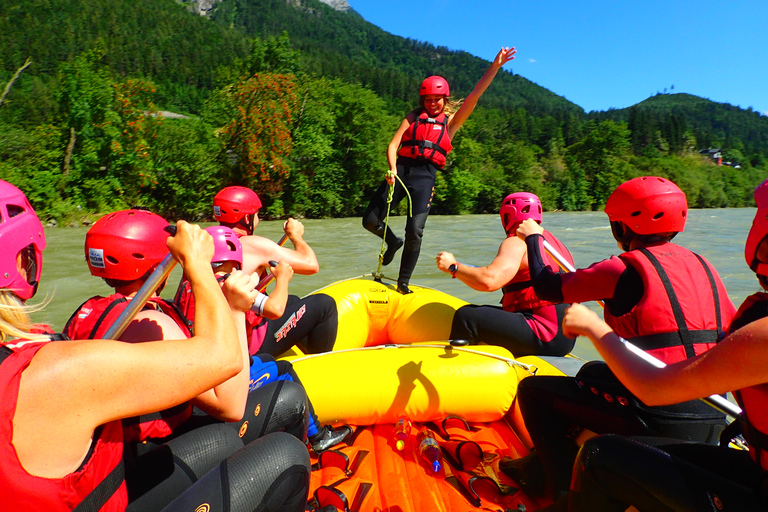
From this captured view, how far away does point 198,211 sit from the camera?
56.2 feet

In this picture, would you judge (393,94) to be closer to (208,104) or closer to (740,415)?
(208,104)

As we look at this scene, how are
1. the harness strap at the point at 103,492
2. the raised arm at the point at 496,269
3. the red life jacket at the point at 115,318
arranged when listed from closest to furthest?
the harness strap at the point at 103,492
the red life jacket at the point at 115,318
the raised arm at the point at 496,269

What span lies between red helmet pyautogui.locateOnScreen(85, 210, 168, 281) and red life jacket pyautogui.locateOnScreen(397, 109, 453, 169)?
3.17 metres

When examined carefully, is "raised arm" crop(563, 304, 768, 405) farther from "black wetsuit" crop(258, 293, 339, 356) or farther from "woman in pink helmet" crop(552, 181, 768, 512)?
"black wetsuit" crop(258, 293, 339, 356)

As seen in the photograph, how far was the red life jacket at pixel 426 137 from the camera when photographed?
4.50m

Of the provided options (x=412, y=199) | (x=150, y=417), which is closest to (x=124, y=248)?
(x=150, y=417)

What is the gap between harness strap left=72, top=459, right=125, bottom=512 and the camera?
1.11 m

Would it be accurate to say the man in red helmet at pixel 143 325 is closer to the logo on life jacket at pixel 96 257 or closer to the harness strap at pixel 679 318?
A: the logo on life jacket at pixel 96 257

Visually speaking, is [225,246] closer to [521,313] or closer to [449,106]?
[521,313]

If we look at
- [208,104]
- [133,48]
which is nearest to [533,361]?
[208,104]

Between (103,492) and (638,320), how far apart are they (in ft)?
5.91

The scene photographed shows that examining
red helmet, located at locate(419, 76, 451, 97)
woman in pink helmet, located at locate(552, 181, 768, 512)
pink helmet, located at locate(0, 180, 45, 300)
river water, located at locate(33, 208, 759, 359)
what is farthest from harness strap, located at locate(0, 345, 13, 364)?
red helmet, located at locate(419, 76, 451, 97)

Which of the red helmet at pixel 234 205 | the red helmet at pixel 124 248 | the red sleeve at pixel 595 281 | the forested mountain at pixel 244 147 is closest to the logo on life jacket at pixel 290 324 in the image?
the red helmet at pixel 234 205

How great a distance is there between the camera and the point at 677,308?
1766 millimetres
